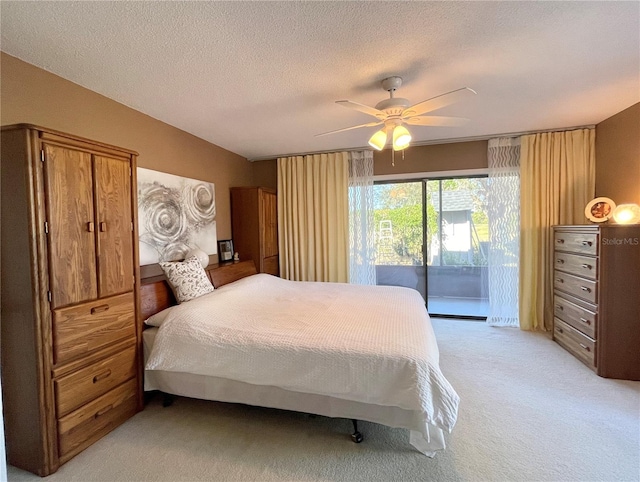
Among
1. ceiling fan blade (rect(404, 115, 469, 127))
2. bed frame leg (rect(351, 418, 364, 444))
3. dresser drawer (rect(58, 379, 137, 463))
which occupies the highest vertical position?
ceiling fan blade (rect(404, 115, 469, 127))

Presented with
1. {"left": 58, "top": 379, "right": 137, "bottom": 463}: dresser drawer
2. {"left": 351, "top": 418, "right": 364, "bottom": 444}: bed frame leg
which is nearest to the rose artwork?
{"left": 58, "top": 379, "right": 137, "bottom": 463}: dresser drawer

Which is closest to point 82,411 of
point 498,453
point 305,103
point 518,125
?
point 498,453

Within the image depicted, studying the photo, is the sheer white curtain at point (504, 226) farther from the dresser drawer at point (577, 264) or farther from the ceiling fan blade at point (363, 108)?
the ceiling fan blade at point (363, 108)

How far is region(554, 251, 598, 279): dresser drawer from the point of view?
270 cm

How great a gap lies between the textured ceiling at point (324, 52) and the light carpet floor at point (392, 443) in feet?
8.10

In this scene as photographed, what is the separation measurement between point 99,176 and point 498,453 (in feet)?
9.94

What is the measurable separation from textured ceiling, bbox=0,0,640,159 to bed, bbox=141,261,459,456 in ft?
5.32

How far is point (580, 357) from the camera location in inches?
113

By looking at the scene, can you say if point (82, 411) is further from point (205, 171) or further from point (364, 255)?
point (364, 255)

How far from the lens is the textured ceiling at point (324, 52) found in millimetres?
1513

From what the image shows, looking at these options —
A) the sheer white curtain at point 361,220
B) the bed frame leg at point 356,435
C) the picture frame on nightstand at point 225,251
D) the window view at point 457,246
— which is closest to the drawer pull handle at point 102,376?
the bed frame leg at point 356,435

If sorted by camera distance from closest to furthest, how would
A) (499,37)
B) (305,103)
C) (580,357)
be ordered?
(499,37) → (305,103) → (580,357)

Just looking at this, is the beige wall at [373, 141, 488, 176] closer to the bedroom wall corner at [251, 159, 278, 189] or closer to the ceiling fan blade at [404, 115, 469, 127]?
the bedroom wall corner at [251, 159, 278, 189]
